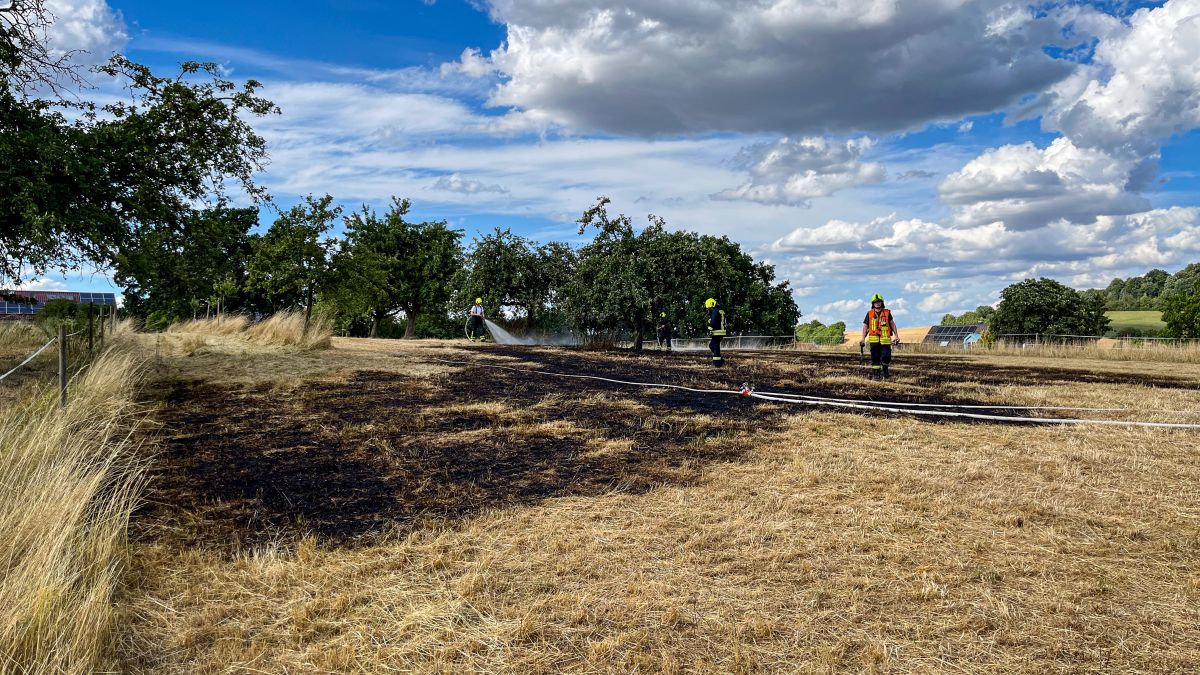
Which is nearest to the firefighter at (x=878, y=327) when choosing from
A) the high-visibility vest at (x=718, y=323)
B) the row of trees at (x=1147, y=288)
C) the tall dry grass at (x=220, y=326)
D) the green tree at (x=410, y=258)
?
the high-visibility vest at (x=718, y=323)

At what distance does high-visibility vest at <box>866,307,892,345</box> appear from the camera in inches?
591

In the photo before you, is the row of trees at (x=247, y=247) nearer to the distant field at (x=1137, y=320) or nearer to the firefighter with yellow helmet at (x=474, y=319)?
the firefighter with yellow helmet at (x=474, y=319)

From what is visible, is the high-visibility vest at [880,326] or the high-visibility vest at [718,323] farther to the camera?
the high-visibility vest at [718,323]

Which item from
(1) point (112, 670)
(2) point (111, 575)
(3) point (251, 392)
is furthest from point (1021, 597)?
(3) point (251, 392)

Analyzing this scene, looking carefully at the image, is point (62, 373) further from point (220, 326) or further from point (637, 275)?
point (637, 275)

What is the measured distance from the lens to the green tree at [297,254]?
26.7 metres

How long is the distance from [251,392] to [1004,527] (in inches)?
453

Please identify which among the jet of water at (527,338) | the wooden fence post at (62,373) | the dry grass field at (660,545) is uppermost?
the jet of water at (527,338)

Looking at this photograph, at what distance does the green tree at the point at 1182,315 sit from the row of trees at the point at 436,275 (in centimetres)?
2376

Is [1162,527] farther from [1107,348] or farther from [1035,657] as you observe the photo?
[1107,348]

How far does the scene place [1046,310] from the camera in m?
45.4

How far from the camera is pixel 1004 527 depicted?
557 centimetres

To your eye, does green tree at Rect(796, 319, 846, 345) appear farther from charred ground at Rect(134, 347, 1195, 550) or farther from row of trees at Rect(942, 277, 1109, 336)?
charred ground at Rect(134, 347, 1195, 550)

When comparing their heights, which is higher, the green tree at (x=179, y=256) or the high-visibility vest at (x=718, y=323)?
the green tree at (x=179, y=256)
